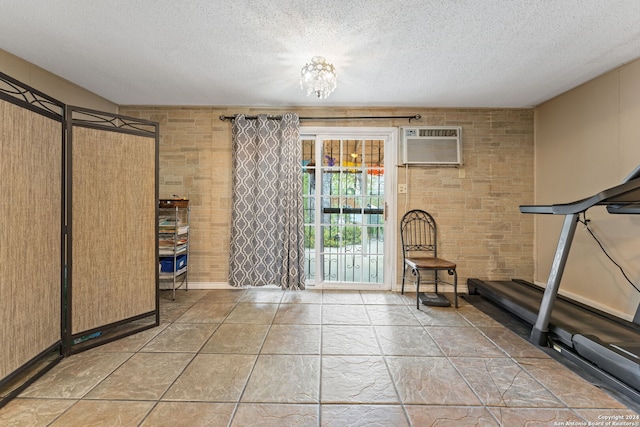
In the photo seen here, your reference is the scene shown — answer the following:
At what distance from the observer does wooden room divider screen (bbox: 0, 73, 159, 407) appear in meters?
1.54

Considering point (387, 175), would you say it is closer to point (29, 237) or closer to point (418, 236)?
point (418, 236)

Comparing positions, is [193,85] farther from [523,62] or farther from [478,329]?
[478,329]

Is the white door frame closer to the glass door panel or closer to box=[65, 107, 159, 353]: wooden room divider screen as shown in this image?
the glass door panel

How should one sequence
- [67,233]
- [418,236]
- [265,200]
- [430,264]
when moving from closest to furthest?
1. [67,233]
2. [430,264]
3. [265,200]
4. [418,236]

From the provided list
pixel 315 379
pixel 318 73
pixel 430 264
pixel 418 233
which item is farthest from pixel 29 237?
pixel 418 233

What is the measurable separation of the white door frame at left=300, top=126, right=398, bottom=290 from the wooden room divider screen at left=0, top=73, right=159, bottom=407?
1.89 metres

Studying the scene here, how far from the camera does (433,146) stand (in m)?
3.32

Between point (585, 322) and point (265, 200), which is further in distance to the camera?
point (265, 200)

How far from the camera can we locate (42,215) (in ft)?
5.68

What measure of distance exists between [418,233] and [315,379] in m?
2.29

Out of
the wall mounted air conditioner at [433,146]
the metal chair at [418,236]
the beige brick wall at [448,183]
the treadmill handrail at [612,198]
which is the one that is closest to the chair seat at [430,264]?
the metal chair at [418,236]

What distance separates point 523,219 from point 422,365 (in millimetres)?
2600

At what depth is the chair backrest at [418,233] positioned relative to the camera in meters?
3.37

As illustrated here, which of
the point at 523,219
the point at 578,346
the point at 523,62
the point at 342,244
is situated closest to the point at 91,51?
the point at 342,244
